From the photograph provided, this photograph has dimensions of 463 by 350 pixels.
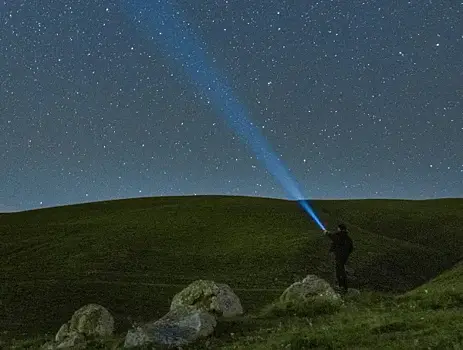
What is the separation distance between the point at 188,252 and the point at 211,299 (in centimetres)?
2975

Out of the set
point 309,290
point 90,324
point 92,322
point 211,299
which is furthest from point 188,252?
point 309,290

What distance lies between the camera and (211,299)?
28328 millimetres

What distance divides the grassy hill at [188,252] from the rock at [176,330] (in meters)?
11.7

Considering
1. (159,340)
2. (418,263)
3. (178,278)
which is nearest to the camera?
(159,340)

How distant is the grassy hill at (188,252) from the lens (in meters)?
37.8

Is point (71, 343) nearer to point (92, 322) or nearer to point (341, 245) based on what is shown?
point (92, 322)

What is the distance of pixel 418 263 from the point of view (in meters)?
57.8

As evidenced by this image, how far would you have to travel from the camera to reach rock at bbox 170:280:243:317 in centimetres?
2800

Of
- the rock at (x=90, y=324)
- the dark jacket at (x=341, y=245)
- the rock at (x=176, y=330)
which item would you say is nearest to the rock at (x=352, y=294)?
the dark jacket at (x=341, y=245)

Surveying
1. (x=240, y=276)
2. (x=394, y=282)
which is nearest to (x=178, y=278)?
(x=240, y=276)

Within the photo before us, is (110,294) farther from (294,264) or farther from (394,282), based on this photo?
(394,282)

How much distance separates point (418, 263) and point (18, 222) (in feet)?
170

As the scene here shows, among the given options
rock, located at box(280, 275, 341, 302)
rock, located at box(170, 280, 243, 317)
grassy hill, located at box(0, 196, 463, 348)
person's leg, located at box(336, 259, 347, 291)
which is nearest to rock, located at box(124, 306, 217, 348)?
rock, located at box(280, 275, 341, 302)

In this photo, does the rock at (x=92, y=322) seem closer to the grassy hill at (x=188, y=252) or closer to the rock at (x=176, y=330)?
the grassy hill at (x=188, y=252)
